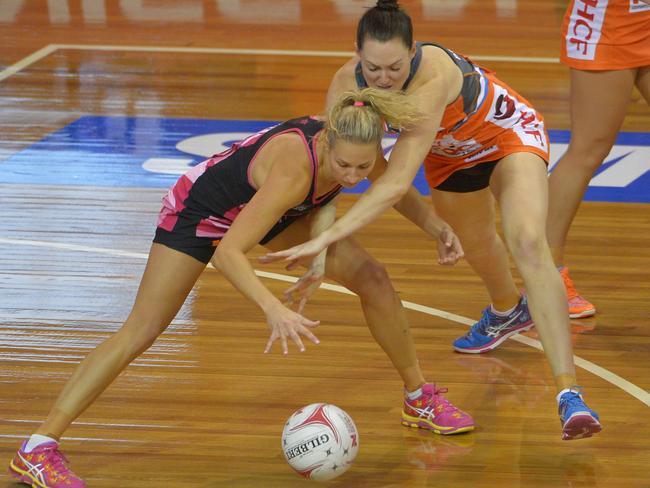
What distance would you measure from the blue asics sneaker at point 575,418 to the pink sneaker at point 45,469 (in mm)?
1688

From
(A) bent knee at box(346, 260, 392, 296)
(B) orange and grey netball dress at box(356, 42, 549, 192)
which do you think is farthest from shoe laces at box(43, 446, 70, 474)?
(B) orange and grey netball dress at box(356, 42, 549, 192)

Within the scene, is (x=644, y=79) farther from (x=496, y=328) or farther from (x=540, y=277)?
(x=540, y=277)

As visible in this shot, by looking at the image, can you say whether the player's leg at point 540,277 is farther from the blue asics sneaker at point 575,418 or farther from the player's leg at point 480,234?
the player's leg at point 480,234

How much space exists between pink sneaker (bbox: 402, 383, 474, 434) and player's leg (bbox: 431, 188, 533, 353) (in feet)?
2.56

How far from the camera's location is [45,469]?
4000 millimetres

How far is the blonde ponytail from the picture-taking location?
3812mm

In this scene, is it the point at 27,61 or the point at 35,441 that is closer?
the point at 35,441

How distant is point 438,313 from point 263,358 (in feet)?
3.27

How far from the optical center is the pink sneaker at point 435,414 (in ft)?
14.7

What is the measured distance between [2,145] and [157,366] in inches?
158

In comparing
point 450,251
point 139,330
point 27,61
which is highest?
point 450,251

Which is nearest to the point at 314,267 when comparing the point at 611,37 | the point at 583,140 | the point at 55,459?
the point at 55,459

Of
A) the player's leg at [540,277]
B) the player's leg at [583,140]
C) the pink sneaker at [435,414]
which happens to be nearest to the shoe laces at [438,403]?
the pink sneaker at [435,414]

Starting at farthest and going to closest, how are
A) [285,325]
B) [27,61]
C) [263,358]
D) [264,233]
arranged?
[27,61] < [263,358] < [264,233] < [285,325]
